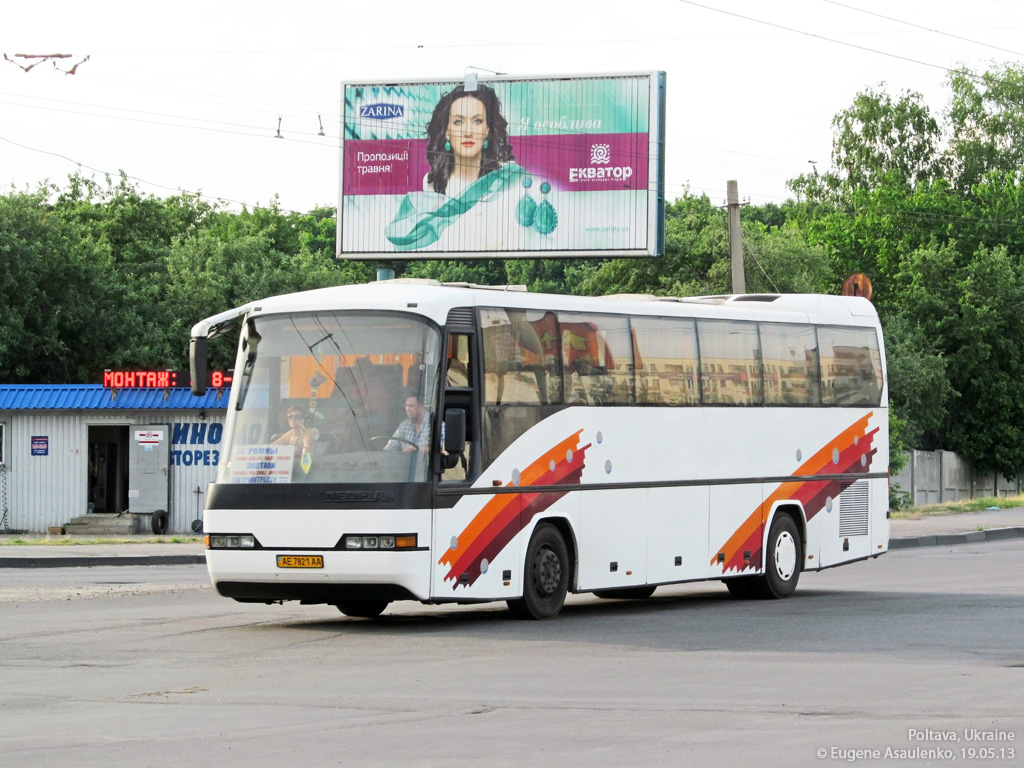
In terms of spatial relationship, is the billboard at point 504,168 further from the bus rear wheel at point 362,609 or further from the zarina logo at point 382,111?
the bus rear wheel at point 362,609

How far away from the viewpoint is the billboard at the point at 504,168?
3628 centimetres

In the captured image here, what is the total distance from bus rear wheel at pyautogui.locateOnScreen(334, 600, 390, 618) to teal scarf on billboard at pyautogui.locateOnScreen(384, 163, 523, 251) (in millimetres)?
21865

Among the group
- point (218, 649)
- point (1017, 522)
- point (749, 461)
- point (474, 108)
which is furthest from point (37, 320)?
point (218, 649)

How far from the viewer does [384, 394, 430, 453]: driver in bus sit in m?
14.6

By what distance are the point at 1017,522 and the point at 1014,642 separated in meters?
23.4

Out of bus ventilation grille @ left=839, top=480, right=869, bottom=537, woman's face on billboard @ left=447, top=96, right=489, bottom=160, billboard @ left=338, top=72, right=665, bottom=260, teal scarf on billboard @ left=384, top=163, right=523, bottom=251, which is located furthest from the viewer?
woman's face on billboard @ left=447, top=96, right=489, bottom=160

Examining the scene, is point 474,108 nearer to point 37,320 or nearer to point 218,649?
point 37,320

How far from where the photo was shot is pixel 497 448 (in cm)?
1527

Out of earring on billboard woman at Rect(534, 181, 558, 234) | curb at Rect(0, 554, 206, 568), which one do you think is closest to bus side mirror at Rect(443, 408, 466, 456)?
curb at Rect(0, 554, 206, 568)

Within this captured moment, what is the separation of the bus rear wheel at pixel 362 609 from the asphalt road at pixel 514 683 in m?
0.24

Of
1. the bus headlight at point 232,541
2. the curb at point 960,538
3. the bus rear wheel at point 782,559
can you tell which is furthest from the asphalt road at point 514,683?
the curb at point 960,538

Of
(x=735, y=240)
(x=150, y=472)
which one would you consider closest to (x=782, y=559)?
(x=735, y=240)

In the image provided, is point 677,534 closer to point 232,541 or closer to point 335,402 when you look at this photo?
point 335,402

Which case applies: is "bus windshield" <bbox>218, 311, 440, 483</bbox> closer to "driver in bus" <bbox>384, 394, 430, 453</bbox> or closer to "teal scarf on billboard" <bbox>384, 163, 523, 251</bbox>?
"driver in bus" <bbox>384, 394, 430, 453</bbox>
